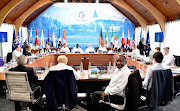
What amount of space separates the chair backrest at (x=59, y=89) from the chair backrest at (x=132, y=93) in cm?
84

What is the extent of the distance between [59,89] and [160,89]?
1.61m

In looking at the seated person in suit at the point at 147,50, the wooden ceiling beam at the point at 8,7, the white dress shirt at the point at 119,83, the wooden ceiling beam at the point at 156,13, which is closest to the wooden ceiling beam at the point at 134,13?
the wooden ceiling beam at the point at 156,13

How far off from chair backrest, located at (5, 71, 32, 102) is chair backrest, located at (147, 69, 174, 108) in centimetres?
196

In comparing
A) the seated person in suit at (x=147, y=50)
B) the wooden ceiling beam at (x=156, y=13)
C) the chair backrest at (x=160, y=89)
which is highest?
the wooden ceiling beam at (x=156, y=13)

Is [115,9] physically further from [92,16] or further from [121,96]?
[121,96]

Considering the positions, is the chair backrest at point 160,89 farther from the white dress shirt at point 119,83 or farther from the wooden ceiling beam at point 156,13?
the wooden ceiling beam at point 156,13

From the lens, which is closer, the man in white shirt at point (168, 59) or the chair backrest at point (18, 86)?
the chair backrest at point (18, 86)

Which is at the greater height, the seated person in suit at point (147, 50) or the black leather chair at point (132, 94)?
the seated person in suit at point (147, 50)

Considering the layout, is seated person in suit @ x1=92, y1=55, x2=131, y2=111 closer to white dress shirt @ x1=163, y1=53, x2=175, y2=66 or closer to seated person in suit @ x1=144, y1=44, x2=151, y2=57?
white dress shirt @ x1=163, y1=53, x2=175, y2=66

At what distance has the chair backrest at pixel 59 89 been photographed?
8.19 feet

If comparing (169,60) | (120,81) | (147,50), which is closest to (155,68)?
(120,81)

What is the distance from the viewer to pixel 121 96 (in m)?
2.52

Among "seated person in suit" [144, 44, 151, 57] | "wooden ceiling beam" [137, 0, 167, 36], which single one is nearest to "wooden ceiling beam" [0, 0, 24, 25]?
"wooden ceiling beam" [137, 0, 167, 36]

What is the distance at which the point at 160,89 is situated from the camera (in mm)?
2631
